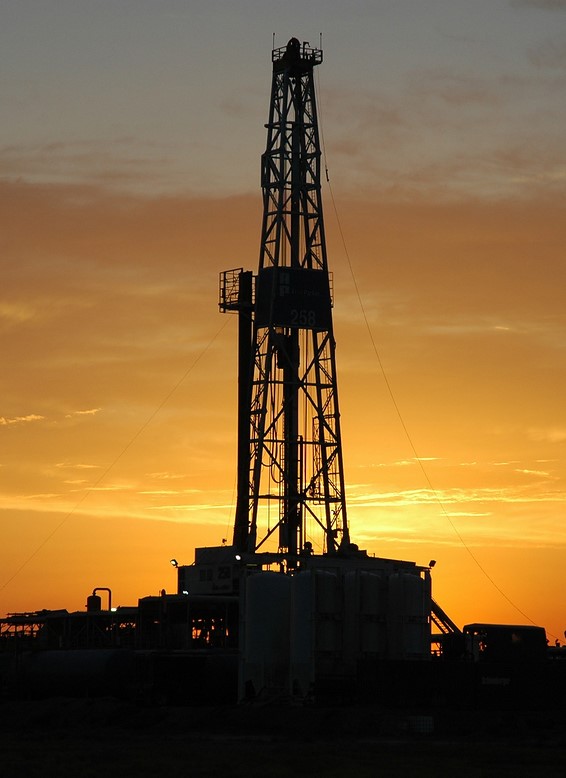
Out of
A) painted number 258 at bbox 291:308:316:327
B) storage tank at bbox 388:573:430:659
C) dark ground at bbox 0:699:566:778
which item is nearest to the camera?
dark ground at bbox 0:699:566:778

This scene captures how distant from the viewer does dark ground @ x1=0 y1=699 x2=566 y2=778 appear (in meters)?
40.8

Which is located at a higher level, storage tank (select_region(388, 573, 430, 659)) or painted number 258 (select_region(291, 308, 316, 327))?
painted number 258 (select_region(291, 308, 316, 327))

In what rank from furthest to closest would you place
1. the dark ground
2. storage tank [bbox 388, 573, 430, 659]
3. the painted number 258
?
the painted number 258
storage tank [bbox 388, 573, 430, 659]
the dark ground

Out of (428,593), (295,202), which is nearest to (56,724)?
(428,593)

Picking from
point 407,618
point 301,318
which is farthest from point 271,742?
point 301,318

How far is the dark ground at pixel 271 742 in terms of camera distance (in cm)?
4078

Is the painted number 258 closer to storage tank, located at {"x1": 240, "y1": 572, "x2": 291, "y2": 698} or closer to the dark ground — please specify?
storage tank, located at {"x1": 240, "y1": 572, "x2": 291, "y2": 698}

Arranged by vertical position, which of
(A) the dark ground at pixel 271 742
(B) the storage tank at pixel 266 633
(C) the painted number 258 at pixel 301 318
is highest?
(C) the painted number 258 at pixel 301 318

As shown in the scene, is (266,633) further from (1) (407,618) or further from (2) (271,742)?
(2) (271,742)

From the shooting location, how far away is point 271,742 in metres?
49.7

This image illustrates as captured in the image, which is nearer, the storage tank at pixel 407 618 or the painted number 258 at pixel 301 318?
the storage tank at pixel 407 618

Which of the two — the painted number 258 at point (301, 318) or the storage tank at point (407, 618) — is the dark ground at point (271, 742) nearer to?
the storage tank at point (407, 618)

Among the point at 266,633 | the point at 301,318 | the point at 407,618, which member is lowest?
the point at 266,633

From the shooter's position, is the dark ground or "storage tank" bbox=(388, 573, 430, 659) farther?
"storage tank" bbox=(388, 573, 430, 659)
